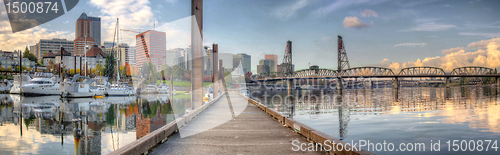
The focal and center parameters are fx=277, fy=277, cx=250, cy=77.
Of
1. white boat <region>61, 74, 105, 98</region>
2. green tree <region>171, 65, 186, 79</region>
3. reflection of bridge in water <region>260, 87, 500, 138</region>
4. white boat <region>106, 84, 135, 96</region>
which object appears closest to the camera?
reflection of bridge in water <region>260, 87, 500, 138</region>

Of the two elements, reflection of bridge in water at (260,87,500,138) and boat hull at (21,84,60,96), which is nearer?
reflection of bridge in water at (260,87,500,138)

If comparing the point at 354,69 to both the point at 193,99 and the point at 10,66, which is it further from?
the point at 10,66

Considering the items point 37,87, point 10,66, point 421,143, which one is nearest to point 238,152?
point 421,143

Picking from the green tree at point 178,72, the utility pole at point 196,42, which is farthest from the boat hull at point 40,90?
the green tree at point 178,72

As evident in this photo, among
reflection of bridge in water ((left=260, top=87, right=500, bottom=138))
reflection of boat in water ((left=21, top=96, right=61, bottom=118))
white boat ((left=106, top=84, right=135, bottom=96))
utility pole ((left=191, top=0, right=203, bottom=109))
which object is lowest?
reflection of bridge in water ((left=260, top=87, right=500, bottom=138))

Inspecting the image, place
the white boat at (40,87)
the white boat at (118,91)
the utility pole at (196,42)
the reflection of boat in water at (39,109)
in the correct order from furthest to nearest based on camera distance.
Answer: the white boat at (118,91) → the white boat at (40,87) → the reflection of boat in water at (39,109) → the utility pole at (196,42)

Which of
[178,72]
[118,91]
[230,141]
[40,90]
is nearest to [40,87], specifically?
[40,90]

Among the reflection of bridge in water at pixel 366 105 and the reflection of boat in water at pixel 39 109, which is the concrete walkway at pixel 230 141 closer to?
the reflection of bridge in water at pixel 366 105

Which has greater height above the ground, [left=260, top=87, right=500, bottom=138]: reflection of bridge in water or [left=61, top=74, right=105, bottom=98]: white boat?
[left=61, top=74, right=105, bottom=98]: white boat

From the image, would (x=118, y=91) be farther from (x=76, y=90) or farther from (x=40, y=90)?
(x=40, y=90)

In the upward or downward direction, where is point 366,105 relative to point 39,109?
downward

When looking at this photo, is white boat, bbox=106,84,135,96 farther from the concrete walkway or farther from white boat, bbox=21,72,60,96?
the concrete walkway

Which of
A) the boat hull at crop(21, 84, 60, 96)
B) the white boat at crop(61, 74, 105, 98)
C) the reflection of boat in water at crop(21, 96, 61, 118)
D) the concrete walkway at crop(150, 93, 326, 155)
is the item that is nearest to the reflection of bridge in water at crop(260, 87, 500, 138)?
the concrete walkway at crop(150, 93, 326, 155)

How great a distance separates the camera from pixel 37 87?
184 ft
